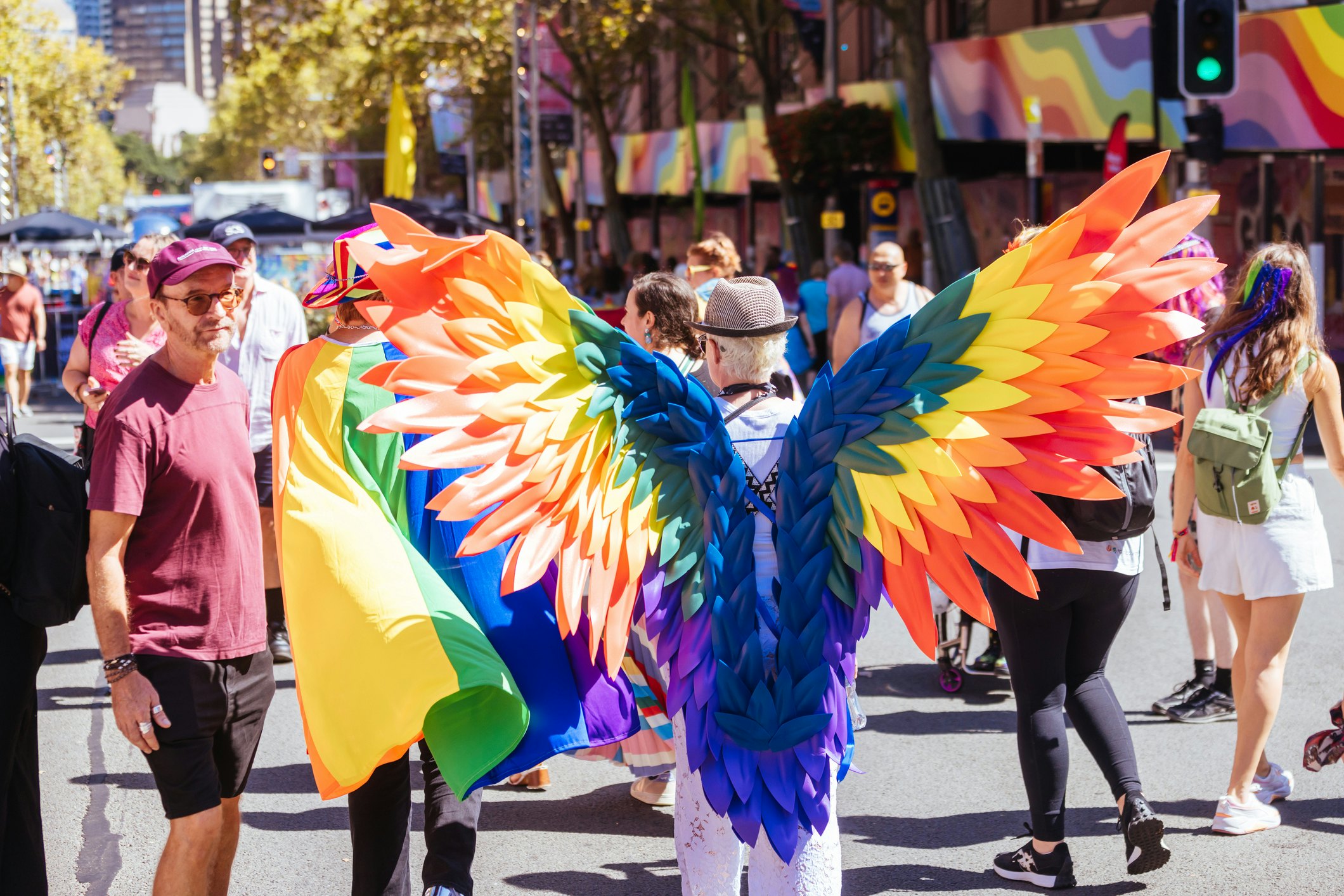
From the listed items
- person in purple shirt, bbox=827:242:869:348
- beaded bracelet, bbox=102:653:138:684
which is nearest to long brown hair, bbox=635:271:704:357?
beaded bracelet, bbox=102:653:138:684

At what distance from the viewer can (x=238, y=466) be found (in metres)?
3.58

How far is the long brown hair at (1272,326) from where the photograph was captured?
4.54 meters

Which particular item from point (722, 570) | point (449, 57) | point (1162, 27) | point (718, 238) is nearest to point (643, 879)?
point (722, 570)

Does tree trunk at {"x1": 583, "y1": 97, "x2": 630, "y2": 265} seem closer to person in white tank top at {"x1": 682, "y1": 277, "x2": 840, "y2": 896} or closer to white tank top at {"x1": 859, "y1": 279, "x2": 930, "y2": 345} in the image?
white tank top at {"x1": 859, "y1": 279, "x2": 930, "y2": 345}

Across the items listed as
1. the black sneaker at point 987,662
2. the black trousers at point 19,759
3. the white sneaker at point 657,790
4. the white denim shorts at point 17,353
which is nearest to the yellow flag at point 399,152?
the white denim shorts at point 17,353

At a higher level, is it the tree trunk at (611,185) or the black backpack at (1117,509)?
the tree trunk at (611,185)

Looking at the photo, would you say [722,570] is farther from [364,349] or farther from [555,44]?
[555,44]

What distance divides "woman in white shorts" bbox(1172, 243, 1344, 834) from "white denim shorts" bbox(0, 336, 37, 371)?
15.8 metres

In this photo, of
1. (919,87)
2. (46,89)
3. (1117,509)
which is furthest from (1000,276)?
(46,89)

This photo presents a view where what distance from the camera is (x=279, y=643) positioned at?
22.7ft

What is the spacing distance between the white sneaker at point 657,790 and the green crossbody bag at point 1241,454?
2045mm

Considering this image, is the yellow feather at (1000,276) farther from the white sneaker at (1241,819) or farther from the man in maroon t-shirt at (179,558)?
the white sneaker at (1241,819)

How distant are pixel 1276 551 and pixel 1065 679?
0.86 metres

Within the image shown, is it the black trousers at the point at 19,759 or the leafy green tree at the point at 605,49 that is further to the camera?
the leafy green tree at the point at 605,49
